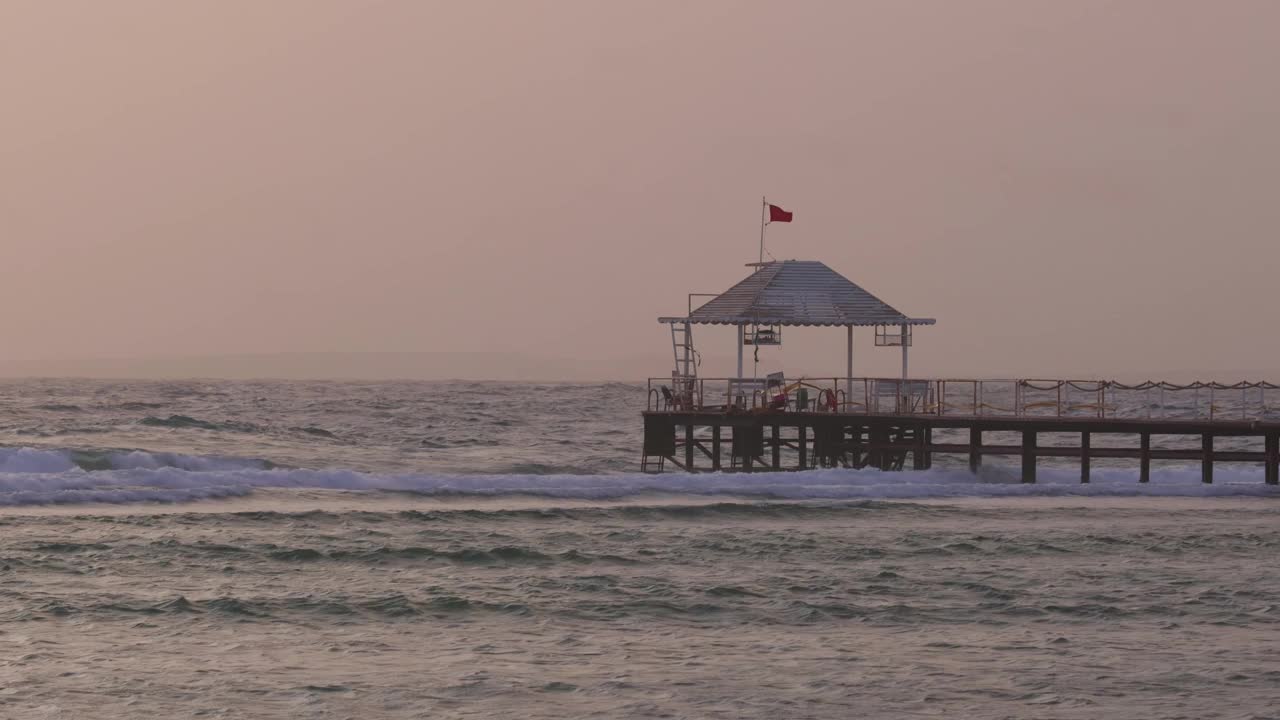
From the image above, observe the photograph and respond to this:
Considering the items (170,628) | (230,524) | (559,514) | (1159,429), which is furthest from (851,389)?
(170,628)

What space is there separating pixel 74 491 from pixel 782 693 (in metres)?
24.2

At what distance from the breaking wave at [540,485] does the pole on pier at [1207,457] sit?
18.9 inches

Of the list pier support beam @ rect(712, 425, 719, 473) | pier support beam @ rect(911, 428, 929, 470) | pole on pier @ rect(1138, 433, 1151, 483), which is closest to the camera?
pole on pier @ rect(1138, 433, 1151, 483)

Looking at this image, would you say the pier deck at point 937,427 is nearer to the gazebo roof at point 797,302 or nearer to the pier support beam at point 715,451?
the pier support beam at point 715,451

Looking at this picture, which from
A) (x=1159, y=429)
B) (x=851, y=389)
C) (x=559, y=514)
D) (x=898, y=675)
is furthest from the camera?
(x=851, y=389)

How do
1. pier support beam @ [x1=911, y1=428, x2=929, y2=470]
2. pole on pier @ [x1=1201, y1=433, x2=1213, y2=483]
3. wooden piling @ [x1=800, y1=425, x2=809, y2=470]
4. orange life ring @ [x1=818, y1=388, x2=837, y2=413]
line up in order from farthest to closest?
wooden piling @ [x1=800, y1=425, x2=809, y2=470], orange life ring @ [x1=818, y1=388, x2=837, y2=413], pier support beam @ [x1=911, y1=428, x2=929, y2=470], pole on pier @ [x1=1201, y1=433, x2=1213, y2=483]

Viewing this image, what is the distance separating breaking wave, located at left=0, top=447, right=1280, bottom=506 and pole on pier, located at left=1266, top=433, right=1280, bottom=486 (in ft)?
1.56

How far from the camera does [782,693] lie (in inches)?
694

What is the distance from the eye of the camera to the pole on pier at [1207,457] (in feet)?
132

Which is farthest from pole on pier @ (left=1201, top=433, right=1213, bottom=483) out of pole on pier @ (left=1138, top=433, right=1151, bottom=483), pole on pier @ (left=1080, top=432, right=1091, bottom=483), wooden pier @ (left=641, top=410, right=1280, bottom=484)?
pole on pier @ (left=1080, top=432, right=1091, bottom=483)

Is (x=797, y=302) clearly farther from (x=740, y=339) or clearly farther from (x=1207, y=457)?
(x=1207, y=457)

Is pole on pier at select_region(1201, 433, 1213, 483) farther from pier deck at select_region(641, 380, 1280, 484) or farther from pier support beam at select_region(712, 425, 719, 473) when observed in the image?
pier support beam at select_region(712, 425, 719, 473)

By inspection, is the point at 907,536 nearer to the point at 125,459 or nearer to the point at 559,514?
the point at 559,514

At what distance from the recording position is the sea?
57.7 ft
